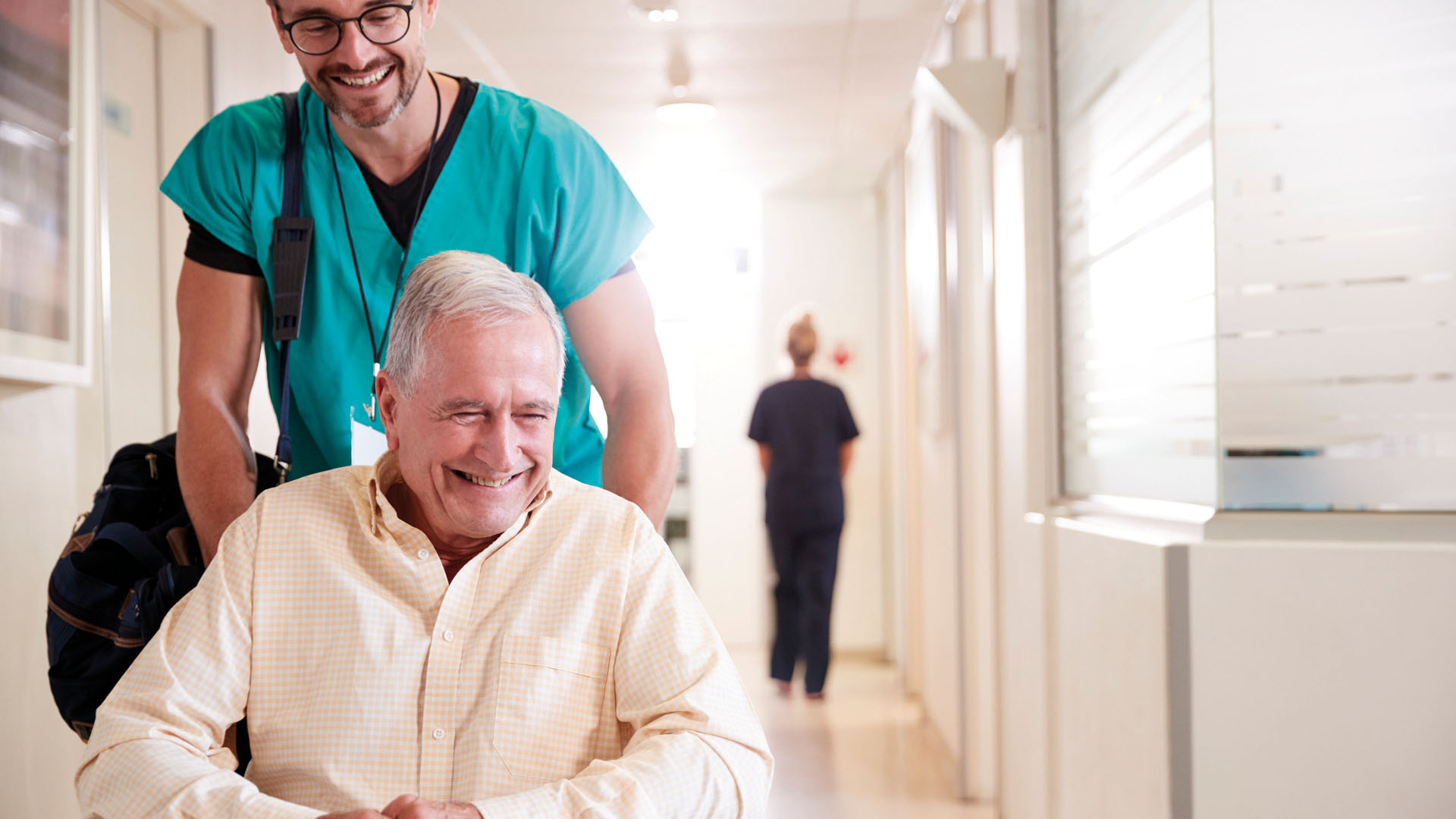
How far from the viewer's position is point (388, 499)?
1.37m

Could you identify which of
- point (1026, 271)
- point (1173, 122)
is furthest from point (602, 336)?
point (1026, 271)

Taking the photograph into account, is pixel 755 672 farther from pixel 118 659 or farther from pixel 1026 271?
pixel 118 659

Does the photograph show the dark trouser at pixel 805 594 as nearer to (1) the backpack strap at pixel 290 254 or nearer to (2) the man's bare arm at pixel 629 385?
(2) the man's bare arm at pixel 629 385

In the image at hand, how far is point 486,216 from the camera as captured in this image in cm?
154

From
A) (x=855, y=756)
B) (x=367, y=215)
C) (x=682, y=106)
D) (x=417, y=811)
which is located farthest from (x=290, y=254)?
(x=682, y=106)

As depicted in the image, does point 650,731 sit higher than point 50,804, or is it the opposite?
point 650,731

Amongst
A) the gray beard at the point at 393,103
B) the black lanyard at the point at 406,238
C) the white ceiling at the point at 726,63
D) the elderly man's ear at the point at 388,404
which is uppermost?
the white ceiling at the point at 726,63

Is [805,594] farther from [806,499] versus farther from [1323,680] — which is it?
[1323,680]

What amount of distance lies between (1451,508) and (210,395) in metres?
1.69

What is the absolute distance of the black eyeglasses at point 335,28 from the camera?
1338 mm

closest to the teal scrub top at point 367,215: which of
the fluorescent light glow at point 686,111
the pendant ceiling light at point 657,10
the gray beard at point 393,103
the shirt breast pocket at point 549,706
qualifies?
the gray beard at point 393,103

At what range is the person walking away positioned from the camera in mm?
5262

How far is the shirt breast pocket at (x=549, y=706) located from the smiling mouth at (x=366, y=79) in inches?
26.6

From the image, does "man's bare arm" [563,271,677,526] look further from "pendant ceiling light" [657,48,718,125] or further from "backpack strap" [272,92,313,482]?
"pendant ceiling light" [657,48,718,125]
